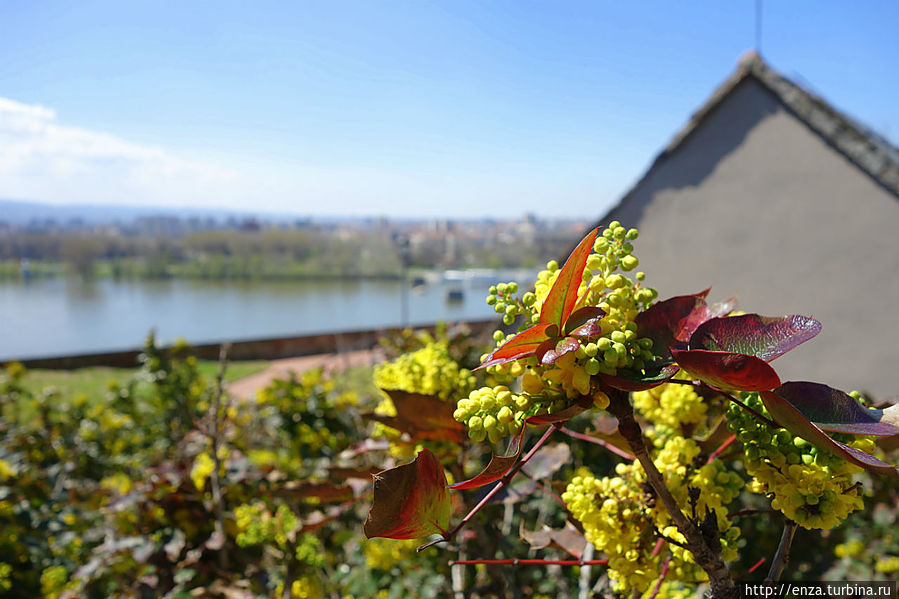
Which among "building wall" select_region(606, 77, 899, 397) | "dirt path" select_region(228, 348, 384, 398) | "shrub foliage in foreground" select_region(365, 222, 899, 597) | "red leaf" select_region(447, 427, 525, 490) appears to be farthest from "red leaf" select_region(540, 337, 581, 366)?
"dirt path" select_region(228, 348, 384, 398)

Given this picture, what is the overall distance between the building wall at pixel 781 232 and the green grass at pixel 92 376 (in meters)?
8.15

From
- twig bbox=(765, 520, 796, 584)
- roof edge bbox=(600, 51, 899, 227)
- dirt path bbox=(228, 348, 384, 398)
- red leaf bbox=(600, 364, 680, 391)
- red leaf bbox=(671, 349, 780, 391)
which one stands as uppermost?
roof edge bbox=(600, 51, 899, 227)

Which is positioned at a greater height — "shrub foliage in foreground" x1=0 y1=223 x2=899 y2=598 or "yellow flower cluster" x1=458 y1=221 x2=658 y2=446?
"yellow flower cluster" x1=458 y1=221 x2=658 y2=446

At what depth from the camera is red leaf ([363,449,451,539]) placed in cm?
52

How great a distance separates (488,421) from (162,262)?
106ft

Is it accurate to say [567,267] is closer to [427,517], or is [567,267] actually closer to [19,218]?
[427,517]

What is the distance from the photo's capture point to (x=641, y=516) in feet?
2.53

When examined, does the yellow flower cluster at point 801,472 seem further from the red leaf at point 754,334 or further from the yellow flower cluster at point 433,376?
the yellow flower cluster at point 433,376

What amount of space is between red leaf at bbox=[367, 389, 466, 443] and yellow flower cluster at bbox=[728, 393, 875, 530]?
0.48m

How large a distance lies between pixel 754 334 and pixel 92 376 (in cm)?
A: 1369

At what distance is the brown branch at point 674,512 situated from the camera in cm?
61

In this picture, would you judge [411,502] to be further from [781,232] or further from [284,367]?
[284,367]

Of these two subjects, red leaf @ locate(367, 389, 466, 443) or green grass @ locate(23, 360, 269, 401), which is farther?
green grass @ locate(23, 360, 269, 401)

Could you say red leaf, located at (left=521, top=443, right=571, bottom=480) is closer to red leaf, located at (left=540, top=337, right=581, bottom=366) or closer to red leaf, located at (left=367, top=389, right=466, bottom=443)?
red leaf, located at (left=367, top=389, right=466, bottom=443)
